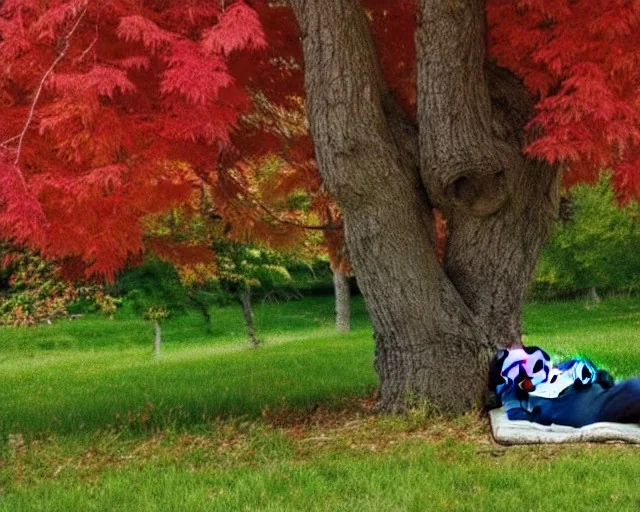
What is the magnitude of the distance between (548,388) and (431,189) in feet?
6.07

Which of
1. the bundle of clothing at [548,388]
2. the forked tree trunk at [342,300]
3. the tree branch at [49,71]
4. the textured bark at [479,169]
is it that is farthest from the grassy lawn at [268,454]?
the forked tree trunk at [342,300]

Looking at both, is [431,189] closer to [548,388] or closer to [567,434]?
[548,388]

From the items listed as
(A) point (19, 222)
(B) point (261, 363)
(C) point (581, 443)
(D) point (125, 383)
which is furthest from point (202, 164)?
(B) point (261, 363)

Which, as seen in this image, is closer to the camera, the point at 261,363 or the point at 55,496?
the point at 55,496

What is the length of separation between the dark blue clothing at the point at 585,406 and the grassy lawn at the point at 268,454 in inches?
17.4

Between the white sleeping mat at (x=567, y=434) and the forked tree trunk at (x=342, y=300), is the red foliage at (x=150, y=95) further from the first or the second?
the forked tree trunk at (x=342, y=300)

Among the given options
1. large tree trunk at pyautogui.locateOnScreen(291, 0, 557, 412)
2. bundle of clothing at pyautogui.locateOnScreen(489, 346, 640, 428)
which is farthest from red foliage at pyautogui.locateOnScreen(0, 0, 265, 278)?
bundle of clothing at pyautogui.locateOnScreen(489, 346, 640, 428)

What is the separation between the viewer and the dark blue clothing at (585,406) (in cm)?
657

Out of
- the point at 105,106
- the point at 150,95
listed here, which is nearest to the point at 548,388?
the point at 150,95

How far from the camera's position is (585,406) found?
6793 mm

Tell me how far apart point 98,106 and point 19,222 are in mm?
1078

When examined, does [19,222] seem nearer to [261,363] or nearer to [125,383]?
[125,383]

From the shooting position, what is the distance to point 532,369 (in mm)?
7078

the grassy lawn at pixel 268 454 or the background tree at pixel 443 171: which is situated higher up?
the background tree at pixel 443 171
